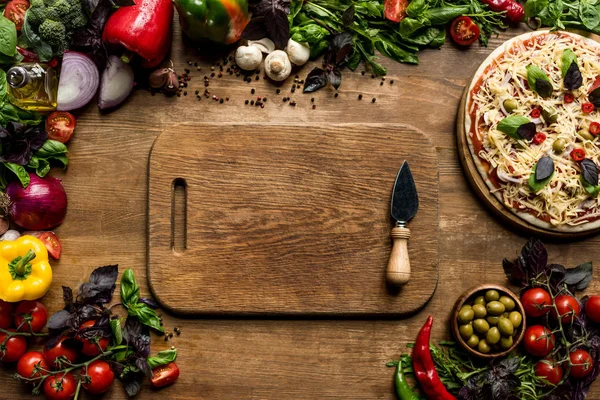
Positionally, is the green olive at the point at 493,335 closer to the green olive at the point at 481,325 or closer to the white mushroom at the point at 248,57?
the green olive at the point at 481,325

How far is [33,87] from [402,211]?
1523 millimetres

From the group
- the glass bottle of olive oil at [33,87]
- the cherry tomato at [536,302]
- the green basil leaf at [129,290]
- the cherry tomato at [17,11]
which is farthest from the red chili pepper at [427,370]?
the cherry tomato at [17,11]

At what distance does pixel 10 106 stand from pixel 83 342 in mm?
961

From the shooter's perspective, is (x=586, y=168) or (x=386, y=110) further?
(x=386, y=110)

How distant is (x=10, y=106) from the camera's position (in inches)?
94.3

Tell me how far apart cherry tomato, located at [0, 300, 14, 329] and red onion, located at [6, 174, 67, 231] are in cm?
31

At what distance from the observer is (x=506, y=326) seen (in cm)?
233

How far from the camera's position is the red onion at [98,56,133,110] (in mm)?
2436

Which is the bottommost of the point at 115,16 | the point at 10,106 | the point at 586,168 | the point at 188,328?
the point at 188,328

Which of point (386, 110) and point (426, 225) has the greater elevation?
point (386, 110)

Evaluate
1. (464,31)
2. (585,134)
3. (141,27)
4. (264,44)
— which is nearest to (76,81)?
(141,27)

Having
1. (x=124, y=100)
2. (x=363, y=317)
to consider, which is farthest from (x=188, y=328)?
(x=124, y=100)

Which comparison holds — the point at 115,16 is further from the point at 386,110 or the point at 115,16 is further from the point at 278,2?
the point at 386,110

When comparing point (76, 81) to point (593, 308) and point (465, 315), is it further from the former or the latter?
point (593, 308)
